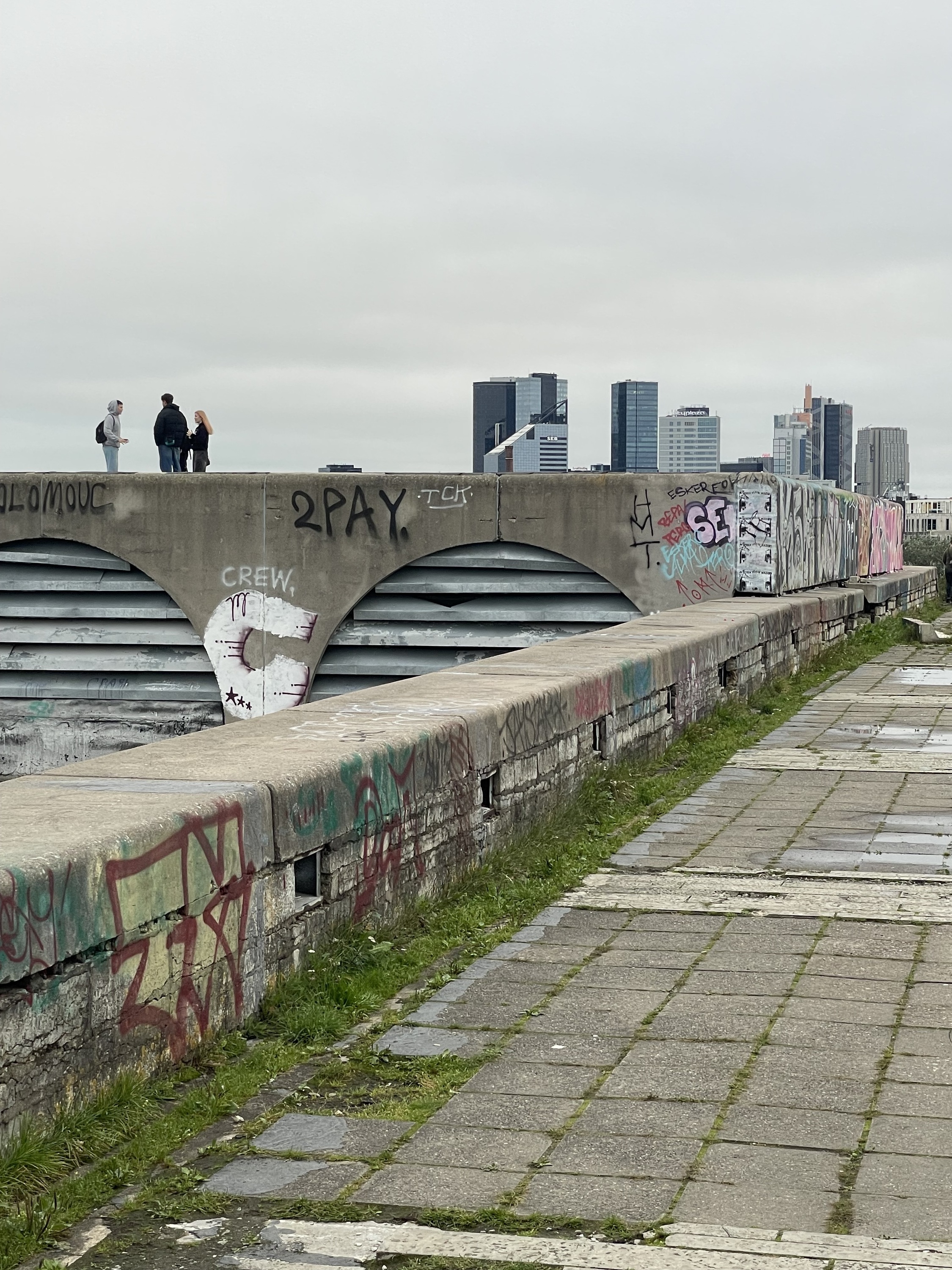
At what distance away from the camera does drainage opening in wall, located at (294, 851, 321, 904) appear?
548cm

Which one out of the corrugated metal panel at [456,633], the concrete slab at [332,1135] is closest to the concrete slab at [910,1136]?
the concrete slab at [332,1135]

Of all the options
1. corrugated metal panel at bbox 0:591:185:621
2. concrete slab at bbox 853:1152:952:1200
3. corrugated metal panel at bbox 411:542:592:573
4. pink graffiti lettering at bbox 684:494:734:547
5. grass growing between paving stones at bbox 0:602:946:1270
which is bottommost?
concrete slab at bbox 853:1152:952:1200

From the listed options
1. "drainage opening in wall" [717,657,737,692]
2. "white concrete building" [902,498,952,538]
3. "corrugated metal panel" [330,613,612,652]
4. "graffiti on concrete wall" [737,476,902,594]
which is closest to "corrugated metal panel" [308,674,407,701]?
"corrugated metal panel" [330,613,612,652]

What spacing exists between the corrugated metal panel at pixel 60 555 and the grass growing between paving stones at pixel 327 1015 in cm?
1247

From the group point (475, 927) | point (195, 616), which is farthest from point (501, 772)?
point (195, 616)

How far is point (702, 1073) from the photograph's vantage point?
464 centimetres

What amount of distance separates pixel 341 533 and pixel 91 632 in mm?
3709

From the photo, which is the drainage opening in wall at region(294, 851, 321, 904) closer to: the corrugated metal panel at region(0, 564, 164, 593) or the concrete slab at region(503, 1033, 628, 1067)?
the concrete slab at region(503, 1033, 628, 1067)

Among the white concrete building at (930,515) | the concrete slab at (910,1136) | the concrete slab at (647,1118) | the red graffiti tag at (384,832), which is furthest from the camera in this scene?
the white concrete building at (930,515)

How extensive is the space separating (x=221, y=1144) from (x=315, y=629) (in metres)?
16.6

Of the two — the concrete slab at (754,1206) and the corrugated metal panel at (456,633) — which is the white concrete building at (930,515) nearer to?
the corrugated metal panel at (456,633)

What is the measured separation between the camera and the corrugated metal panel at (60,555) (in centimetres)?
2097

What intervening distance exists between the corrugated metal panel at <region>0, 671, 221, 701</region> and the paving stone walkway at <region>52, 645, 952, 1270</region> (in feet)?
44.9

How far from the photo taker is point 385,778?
6.06 metres
